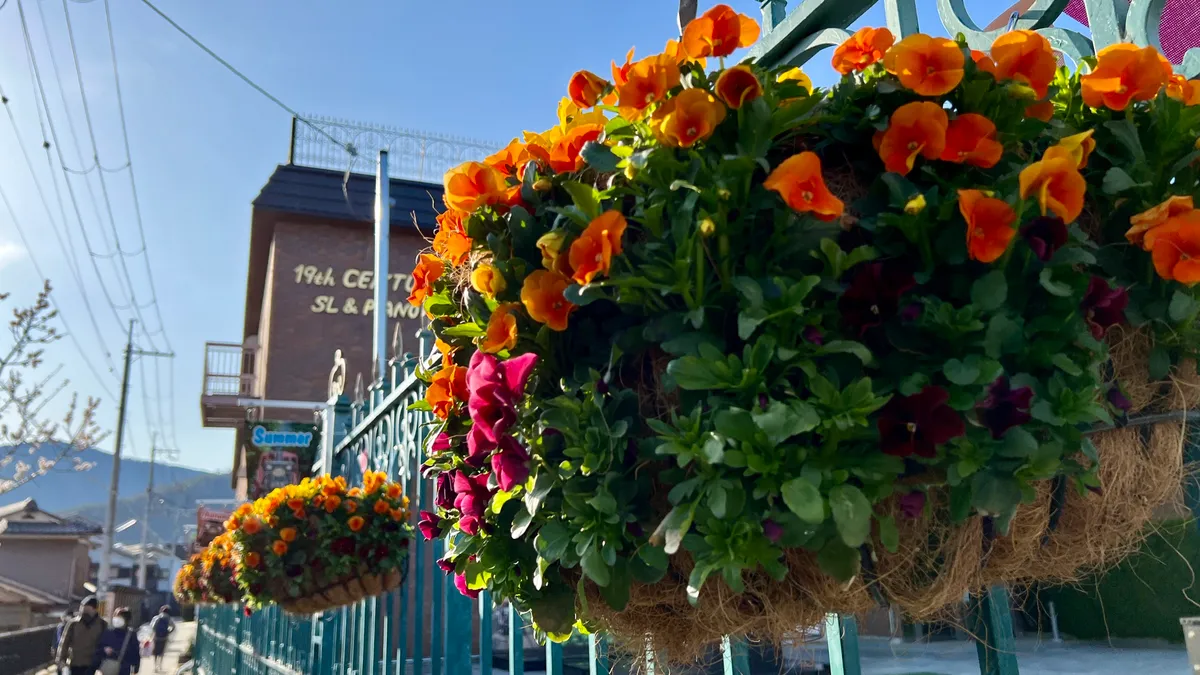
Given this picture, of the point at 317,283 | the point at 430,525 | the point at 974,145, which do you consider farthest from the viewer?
the point at 317,283

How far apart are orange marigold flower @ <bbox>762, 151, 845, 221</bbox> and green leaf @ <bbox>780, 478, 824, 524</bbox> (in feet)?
0.89

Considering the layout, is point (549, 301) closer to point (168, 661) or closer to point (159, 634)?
point (159, 634)

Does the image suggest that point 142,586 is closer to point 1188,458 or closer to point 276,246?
point 276,246

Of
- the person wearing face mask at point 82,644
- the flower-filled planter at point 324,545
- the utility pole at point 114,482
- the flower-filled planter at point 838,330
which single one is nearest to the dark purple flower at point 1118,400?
the flower-filled planter at point 838,330

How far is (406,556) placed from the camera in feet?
10.4

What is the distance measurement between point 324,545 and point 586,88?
2.53 metres

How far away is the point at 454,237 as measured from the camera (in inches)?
45.1

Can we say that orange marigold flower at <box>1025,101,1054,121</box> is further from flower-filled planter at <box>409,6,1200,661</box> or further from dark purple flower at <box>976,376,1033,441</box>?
dark purple flower at <box>976,376,1033,441</box>

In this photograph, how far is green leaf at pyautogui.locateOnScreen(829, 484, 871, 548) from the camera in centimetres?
74

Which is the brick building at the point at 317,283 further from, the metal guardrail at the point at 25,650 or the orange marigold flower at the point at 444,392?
the orange marigold flower at the point at 444,392


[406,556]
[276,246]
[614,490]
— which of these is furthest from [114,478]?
[614,490]

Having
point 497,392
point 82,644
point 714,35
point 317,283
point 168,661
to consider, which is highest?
point 317,283

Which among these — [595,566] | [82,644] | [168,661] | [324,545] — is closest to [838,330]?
[595,566]

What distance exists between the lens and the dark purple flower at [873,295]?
834 mm
